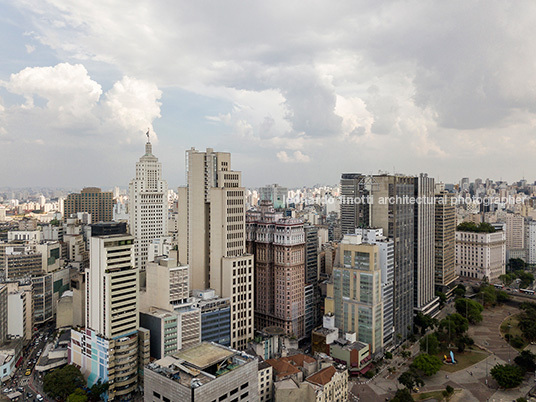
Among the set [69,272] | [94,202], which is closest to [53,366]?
[69,272]

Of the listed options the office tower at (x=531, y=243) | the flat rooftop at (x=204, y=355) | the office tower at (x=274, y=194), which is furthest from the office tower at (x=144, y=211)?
the office tower at (x=531, y=243)

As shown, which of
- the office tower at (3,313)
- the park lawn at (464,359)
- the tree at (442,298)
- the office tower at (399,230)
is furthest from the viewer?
the tree at (442,298)

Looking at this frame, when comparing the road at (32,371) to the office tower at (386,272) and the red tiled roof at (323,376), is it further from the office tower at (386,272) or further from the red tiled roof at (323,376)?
the office tower at (386,272)

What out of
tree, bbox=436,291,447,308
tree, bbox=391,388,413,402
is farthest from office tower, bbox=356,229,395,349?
tree, bbox=436,291,447,308

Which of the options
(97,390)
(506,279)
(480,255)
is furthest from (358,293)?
(506,279)

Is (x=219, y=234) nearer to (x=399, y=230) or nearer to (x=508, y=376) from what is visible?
(x=399, y=230)

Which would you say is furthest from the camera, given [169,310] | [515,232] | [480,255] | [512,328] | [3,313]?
[515,232]
